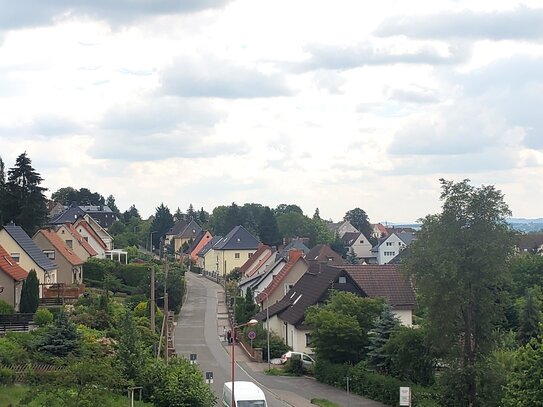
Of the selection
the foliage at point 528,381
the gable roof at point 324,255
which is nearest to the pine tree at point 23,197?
the gable roof at point 324,255

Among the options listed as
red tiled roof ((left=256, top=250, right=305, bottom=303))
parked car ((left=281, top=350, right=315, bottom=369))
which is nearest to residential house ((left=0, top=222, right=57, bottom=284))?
red tiled roof ((left=256, top=250, right=305, bottom=303))

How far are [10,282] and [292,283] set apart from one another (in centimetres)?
2567

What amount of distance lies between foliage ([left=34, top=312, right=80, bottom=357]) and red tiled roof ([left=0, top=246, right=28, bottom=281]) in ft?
52.4

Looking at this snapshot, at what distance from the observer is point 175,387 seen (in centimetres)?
3447

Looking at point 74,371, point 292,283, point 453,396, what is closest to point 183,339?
point 292,283

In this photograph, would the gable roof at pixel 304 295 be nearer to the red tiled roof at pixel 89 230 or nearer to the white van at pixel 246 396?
the white van at pixel 246 396

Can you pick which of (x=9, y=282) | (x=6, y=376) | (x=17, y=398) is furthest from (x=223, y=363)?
(x=17, y=398)

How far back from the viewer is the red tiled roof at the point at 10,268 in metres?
52.4

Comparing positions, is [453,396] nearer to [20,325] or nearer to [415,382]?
[415,382]

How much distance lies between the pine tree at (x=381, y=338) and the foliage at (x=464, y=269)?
641 centimetres

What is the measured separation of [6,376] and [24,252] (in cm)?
2962

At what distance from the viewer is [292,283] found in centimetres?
Result: 7044

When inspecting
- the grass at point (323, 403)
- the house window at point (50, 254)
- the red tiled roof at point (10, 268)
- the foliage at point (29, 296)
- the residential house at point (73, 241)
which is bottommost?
the grass at point (323, 403)

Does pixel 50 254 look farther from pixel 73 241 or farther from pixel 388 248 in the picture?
pixel 388 248
